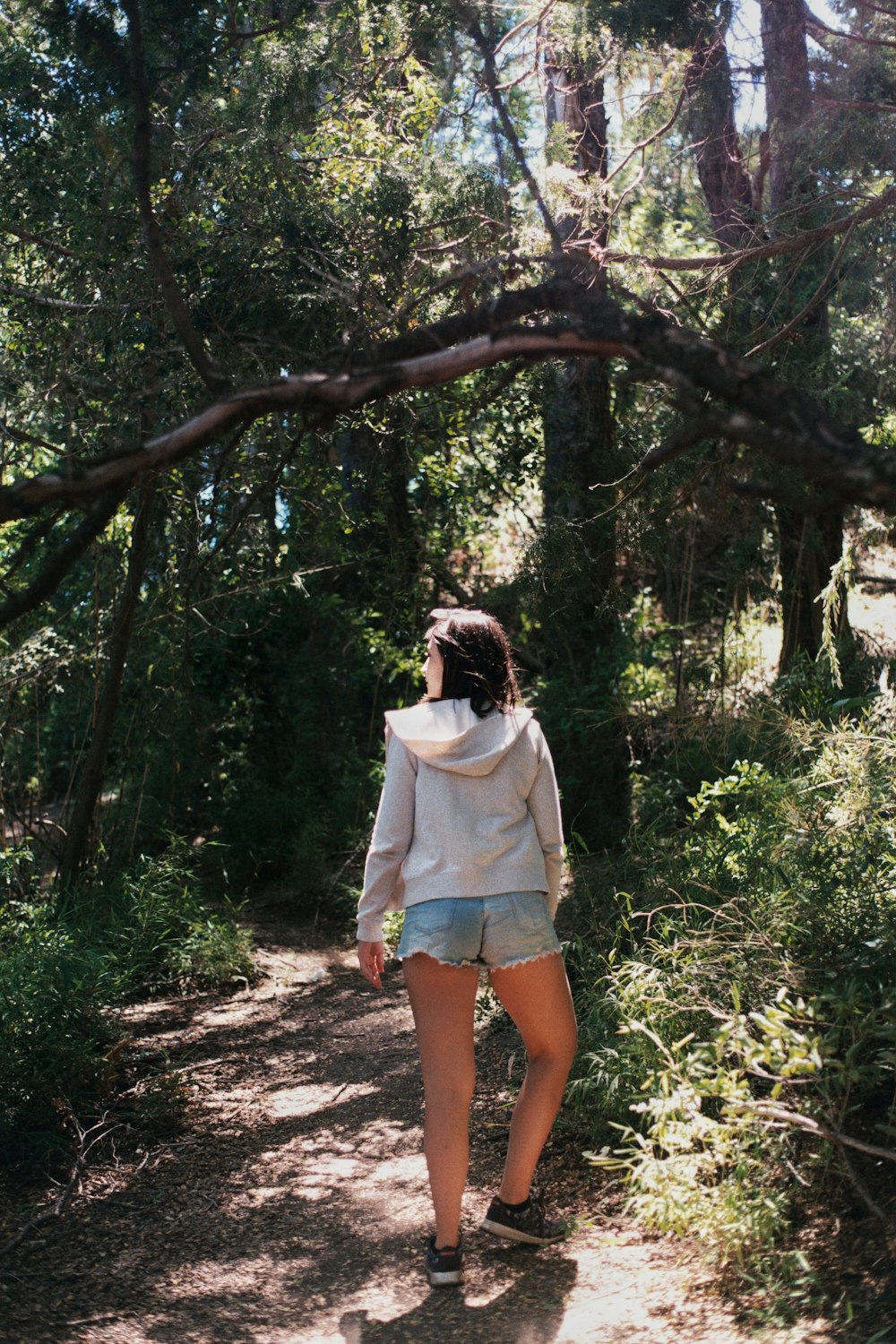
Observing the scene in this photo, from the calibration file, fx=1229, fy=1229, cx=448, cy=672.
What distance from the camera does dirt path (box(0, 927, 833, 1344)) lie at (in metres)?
3.12

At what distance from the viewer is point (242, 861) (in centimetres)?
822

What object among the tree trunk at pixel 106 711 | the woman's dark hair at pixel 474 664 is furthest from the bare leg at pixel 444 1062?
the tree trunk at pixel 106 711

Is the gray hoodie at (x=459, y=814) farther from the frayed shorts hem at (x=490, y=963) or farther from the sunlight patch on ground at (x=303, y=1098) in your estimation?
the sunlight patch on ground at (x=303, y=1098)

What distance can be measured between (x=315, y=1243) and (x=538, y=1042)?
3.42ft

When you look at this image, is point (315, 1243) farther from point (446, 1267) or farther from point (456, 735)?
point (456, 735)

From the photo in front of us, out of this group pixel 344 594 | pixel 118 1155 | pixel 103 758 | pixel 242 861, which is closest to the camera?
pixel 118 1155

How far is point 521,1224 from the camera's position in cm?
344

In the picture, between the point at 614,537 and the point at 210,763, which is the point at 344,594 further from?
the point at 614,537

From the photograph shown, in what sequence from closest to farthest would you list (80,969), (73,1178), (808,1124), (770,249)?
(808,1124) → (73,1178) → (80,969) → (770,249)

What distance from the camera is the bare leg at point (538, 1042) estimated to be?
327 centimetres

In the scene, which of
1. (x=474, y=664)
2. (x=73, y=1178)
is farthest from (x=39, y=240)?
(x=73, y=1178)

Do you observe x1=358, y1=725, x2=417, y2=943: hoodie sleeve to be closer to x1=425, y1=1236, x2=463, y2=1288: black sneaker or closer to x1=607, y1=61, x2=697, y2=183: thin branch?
x1=425, y1=1236, x2=463, y2=1288: black sneaker

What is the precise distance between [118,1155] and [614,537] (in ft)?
12.2

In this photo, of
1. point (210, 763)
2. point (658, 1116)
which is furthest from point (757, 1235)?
Result: point (210, 763)
